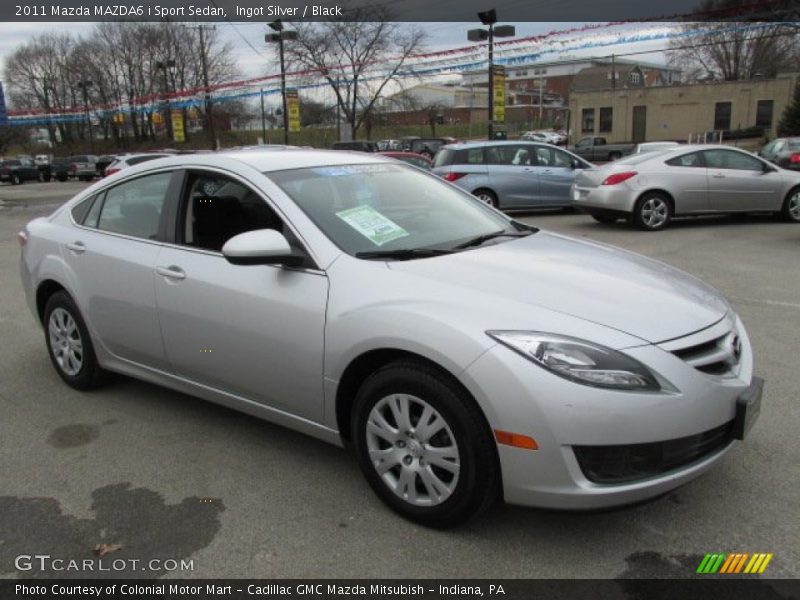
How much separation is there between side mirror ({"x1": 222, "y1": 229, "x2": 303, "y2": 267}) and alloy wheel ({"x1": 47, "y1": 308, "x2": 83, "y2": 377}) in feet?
6.31

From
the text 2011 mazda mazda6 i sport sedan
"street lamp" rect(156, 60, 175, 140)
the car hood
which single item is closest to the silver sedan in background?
the text 2011 mazda mazda6 i sport sedan

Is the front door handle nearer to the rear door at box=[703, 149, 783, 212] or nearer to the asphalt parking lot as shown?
the asphalt parking lot

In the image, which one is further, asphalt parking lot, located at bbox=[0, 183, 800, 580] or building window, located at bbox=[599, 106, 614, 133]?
building window, located at bbox=[599, 106, 614, 133]

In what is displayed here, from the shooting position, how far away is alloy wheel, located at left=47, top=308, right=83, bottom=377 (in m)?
4.52

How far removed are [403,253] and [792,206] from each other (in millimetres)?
11004

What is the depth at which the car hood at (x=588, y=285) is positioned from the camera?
275 centimetres

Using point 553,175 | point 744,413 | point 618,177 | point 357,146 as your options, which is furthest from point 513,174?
point 357,146

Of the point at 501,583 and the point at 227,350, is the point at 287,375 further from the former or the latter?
the point at 501,583

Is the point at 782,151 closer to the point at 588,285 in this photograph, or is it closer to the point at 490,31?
the point at 490,31

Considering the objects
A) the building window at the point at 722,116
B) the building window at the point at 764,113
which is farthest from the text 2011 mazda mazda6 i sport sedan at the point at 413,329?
the building window at the point at 722,116

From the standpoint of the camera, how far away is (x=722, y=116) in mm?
56125

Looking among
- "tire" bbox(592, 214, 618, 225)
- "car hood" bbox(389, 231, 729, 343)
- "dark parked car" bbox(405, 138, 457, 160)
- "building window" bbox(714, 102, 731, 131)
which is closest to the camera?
"car hood" bbox(389, 231, 729, 343)

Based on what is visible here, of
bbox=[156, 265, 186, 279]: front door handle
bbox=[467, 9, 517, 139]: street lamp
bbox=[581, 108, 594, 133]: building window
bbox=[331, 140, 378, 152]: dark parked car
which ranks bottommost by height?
bbox=[156, 265, 186, 279]: front door handle

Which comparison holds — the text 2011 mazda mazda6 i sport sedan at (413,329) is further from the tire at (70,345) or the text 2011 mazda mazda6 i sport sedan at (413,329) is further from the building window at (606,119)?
the building window at (606,119)
